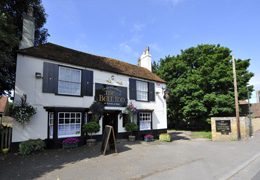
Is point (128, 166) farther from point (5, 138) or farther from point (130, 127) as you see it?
point (5, 138)

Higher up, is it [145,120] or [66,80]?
[66,80]

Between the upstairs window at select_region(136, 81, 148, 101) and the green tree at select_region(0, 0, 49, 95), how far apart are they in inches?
370

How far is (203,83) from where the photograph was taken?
2427 cm

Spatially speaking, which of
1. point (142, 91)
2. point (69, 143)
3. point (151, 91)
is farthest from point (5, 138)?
point (151, 91)

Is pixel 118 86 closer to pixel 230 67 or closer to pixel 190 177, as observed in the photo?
pixel 190 177

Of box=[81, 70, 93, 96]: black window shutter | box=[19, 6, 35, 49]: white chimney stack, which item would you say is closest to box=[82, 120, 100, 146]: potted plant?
box=[81, 70, 93, 96]: black window shutter

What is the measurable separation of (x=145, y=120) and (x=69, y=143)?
7387mm

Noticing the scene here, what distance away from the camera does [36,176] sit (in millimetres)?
6281

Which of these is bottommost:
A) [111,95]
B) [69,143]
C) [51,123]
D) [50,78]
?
[69,143]

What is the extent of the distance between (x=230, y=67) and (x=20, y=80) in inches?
919

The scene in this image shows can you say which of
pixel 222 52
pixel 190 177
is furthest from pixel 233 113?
pixel 190 177

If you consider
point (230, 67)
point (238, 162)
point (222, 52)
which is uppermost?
point (222, 52)

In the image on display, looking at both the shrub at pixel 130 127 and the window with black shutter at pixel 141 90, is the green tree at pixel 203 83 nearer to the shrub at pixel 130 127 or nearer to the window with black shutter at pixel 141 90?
the window with black shutter at pixel 141 90

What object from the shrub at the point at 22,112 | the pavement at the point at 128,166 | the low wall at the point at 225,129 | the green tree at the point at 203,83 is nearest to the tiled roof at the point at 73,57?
the shrub at the point at 22,112
